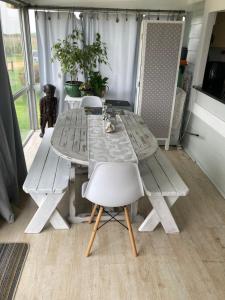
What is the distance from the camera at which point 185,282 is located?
1.71 metres

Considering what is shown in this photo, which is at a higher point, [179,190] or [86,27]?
[86,27]

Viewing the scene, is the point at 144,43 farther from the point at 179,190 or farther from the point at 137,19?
the point at 179,190

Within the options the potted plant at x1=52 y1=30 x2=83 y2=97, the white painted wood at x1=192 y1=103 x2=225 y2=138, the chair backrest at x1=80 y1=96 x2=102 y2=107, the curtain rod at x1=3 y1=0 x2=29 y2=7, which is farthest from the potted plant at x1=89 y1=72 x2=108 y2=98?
the white painted wood at x1=192 y1=103 x2=225 y2=138

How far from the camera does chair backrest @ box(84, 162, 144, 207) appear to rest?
5.11 ft

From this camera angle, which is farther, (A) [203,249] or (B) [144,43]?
(B) [144,43]

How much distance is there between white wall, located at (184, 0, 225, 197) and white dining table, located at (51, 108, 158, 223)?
979 millimetres

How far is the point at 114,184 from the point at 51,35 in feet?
10.0

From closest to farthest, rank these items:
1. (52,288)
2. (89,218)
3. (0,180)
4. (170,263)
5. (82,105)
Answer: (52,288), (170,263), (0,180), (89,218), (82,105)

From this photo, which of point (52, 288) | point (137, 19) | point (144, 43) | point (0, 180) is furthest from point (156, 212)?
point (137, 19)

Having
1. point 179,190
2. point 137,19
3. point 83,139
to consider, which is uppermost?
point 137,19

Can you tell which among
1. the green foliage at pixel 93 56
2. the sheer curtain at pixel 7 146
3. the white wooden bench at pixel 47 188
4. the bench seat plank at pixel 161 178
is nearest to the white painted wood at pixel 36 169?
the white wooden bench at pixel 47 188

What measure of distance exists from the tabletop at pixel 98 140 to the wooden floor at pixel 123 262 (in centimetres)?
74

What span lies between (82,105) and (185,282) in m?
2.29

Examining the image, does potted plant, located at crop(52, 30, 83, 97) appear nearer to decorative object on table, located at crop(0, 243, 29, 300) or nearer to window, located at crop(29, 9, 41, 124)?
window, located at crop(29, 9, 41, 124)
